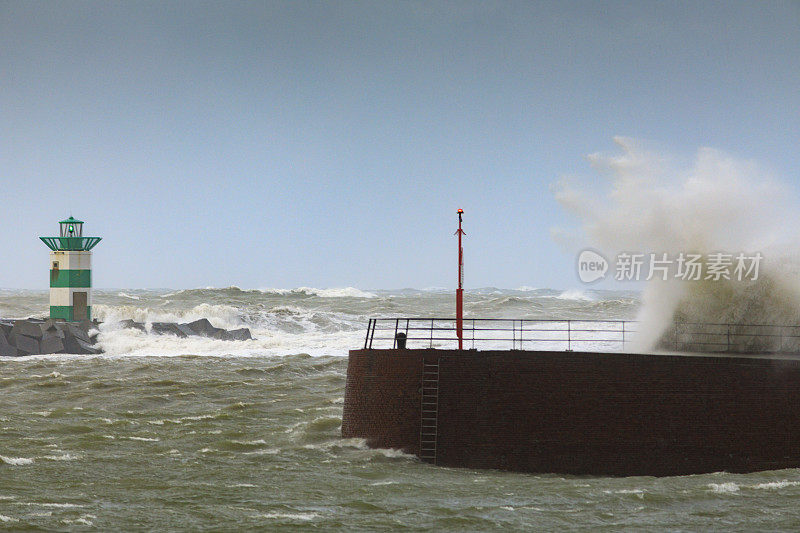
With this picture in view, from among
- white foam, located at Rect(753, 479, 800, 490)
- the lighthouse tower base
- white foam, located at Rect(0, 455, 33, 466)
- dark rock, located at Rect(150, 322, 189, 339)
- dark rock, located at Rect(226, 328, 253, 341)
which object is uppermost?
the lighthouse tower base

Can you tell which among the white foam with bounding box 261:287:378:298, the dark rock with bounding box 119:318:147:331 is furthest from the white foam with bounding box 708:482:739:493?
the white foam with bounding box 261:287:378:298

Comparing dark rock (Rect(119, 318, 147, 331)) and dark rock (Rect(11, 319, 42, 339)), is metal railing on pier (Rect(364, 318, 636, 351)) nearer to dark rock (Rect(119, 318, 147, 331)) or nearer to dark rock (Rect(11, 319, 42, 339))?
dark rock (Rect(119, 318, 147, 331))

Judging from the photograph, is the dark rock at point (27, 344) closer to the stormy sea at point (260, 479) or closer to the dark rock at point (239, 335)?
the stormy sea at point (260, 479)

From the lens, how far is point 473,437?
1463 cm

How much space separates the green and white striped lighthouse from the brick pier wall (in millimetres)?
22966

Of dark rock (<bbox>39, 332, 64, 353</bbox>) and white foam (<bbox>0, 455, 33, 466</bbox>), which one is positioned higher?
dark rock (<bbox>39, 332, 64, 353</bbox>)

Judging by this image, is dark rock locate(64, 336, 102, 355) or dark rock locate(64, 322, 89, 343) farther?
dark rock locate(64, 322, 89, 343)

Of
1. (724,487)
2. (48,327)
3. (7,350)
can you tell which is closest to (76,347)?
(48,327)

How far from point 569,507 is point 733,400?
4.16m

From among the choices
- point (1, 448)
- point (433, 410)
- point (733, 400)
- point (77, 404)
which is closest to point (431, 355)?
point (433, 410)

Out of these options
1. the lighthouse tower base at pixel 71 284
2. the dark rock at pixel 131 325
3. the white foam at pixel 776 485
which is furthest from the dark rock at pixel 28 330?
the white foam at pixel 776 485

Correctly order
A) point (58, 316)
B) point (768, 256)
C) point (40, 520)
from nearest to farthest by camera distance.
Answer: point (40, 520), point (768, 256), point (58, 316)

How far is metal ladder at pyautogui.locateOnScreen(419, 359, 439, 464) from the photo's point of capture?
14.7 metres

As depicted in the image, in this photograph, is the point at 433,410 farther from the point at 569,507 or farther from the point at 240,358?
the point at 240,358
